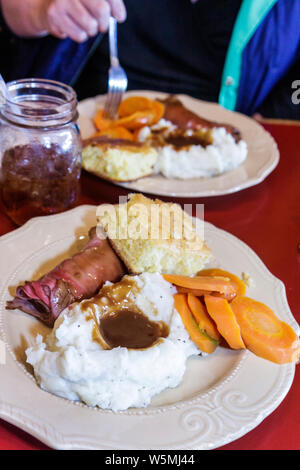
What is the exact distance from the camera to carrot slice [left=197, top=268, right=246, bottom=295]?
62.9 inches

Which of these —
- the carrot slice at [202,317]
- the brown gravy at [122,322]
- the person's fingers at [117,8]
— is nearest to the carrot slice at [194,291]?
the carrot slice at [202,317]

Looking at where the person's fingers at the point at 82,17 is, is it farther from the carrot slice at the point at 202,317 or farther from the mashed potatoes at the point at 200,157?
the carrot slice at the point at 202,317

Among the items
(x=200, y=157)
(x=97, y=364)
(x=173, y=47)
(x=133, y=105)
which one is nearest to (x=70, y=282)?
(x=97, y=364)

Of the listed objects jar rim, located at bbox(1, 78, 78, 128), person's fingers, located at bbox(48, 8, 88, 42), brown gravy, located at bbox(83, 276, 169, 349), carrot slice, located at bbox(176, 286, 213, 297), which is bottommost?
carrot slice, located at bbox(176, 286, 213, 297)

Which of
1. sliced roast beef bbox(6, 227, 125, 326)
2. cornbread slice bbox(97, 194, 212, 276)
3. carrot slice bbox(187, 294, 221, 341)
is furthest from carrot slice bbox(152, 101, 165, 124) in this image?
carrot slice bbox(187, 294, 221, 341)

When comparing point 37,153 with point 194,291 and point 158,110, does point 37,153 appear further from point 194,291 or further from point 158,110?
point 158,110

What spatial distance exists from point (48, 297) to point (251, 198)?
1149 mm

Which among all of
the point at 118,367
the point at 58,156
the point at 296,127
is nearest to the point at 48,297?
the point at 118,367

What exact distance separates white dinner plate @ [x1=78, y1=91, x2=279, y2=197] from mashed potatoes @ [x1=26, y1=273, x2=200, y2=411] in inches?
33.3

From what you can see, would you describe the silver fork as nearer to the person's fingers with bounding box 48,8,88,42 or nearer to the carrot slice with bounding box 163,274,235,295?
the person's fingers with bounding box 48,8,88,42

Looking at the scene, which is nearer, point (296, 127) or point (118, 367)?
point (118, 367)

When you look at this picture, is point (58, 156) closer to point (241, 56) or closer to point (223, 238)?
point (223, 238)

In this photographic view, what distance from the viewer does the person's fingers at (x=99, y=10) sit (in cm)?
234

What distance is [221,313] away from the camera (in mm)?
1473
